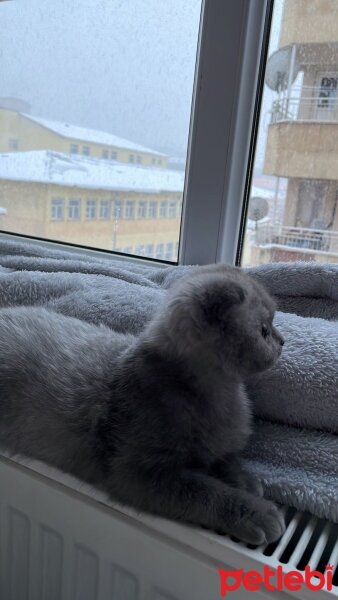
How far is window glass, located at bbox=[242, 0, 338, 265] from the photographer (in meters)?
0.89

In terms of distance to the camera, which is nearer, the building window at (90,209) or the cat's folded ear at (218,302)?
the cat's folded ear at (218,302)

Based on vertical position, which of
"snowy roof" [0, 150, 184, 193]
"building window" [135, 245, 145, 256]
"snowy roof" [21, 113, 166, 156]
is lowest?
"building window" [135, 245, 145, 256]

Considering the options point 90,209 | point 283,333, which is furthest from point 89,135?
point 283,333

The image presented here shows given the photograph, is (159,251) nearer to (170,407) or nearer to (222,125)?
(222,125)

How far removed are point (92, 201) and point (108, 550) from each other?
0.80 m

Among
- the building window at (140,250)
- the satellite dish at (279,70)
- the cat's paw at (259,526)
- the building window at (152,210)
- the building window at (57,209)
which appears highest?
the satellite dish at (279,70)

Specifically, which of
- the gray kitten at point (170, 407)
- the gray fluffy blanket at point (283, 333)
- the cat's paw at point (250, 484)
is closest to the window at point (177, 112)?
the gray fluffy blanket at point (283, 333)

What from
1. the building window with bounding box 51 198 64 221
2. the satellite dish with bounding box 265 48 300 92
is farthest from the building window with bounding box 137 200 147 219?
the satellite dish with bounding box 265 48 300 92

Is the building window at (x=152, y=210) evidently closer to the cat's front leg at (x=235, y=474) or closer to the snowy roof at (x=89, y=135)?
the snowy roof at (x=89, y=135)

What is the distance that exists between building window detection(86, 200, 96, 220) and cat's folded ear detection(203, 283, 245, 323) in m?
0.72

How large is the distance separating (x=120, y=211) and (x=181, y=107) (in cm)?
26

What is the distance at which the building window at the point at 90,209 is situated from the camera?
1170 mm

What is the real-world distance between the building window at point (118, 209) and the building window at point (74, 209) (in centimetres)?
10

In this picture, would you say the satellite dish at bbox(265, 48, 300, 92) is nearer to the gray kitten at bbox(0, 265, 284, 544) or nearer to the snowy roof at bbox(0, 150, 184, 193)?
the snowy roof at bbox(0, 150, 184, 193)
